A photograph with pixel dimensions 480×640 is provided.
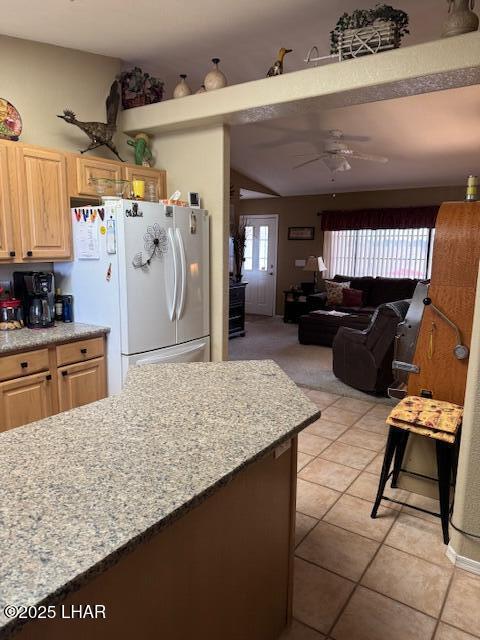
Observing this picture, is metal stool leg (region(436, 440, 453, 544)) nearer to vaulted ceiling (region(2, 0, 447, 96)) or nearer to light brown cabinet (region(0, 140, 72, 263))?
vaulted ceiling (region(2, 0, 447, 96))

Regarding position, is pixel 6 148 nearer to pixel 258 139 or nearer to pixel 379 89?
pixel 379 89

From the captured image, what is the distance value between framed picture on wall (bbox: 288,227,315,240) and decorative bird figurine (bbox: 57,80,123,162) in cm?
529

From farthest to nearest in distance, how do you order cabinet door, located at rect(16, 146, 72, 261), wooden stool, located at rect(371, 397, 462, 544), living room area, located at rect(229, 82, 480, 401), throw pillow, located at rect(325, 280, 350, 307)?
throw pillow, located at rect(325, 280, 350, 307)
living room area, located at rect(229, 82, 480, 401)
cabinet door, located at rect(16, 146, 72, 261)
wooden stool, located at rect(371, 397, 462, 544)

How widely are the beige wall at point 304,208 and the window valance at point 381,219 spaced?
0.21 m

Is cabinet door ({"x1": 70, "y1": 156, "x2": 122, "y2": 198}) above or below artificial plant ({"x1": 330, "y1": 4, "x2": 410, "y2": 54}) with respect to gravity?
below

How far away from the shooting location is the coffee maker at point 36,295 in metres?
2.93

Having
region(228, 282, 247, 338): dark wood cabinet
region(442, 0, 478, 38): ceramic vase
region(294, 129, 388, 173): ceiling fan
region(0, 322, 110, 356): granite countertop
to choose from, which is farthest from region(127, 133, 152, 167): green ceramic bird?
region(228, 282, 247, 338): dark wood cabinet

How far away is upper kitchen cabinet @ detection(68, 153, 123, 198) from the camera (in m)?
2.96

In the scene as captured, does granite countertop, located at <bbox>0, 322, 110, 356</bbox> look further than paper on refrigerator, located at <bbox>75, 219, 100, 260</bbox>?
No

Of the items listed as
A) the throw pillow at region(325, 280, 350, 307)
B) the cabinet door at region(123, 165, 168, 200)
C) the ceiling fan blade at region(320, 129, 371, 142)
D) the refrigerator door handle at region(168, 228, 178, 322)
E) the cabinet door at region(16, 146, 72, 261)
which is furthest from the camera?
the throw pillow at region(325, 280, 350, 307)

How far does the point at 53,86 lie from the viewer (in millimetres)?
3043

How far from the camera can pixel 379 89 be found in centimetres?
246

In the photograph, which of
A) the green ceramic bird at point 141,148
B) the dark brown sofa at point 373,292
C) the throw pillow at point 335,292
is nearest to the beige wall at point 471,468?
the green ceramic bird at point 141,148

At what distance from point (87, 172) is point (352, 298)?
16.2 ft
